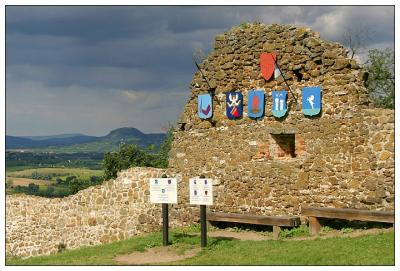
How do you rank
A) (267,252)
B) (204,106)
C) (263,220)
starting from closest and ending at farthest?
(267,252)
(263,220)
(204,106)

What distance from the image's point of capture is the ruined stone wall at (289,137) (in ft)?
45.4

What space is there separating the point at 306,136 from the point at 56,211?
25.3ft

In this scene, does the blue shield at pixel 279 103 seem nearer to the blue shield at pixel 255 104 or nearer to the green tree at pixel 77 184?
the blue shield at pixel 255 104

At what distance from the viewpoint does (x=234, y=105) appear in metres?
16.1

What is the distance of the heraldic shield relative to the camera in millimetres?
16047

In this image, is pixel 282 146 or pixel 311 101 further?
pixel 282 146

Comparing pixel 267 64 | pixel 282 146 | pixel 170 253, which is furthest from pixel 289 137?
pixel 170 253

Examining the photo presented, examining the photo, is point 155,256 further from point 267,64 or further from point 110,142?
point 110,142

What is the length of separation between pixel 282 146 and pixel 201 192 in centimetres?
326

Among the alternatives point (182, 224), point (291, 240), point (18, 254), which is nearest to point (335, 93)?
point (291, 240)

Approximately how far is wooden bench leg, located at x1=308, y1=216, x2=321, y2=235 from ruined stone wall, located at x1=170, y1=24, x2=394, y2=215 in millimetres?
640

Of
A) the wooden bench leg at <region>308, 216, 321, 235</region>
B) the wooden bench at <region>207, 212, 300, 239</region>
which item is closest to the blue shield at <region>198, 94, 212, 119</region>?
the wooden bench at <region>207, 212, 300, 239</region>

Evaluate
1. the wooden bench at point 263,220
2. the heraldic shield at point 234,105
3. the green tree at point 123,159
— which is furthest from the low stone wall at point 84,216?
the green tree at point 123,159

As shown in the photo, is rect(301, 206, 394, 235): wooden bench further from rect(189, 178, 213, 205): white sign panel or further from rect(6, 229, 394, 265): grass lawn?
rect(189, 178, 213, 205): white sign panel
